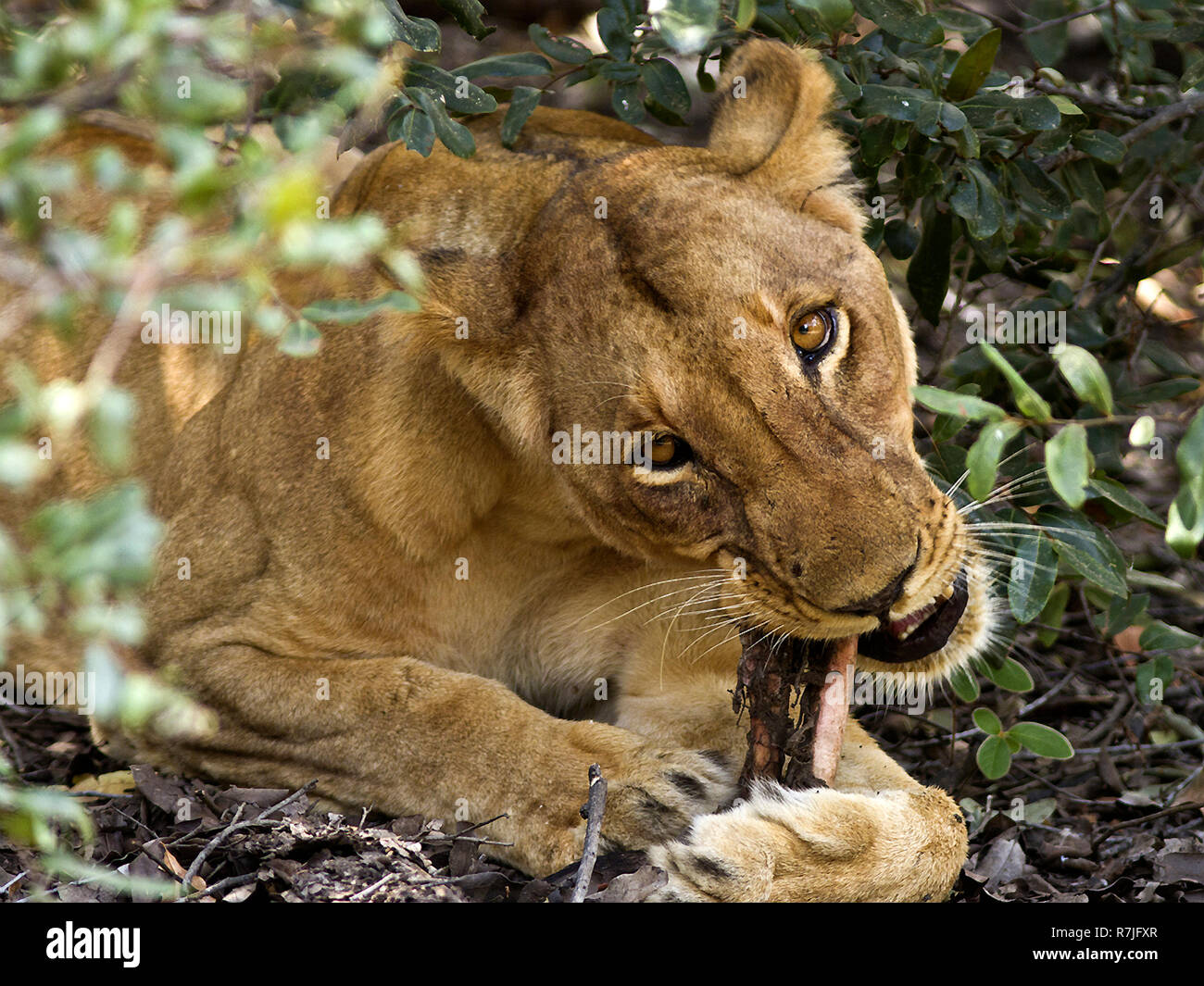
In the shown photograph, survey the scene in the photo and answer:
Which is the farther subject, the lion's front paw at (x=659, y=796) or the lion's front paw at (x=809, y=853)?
the lion's front paw at (x=659, y=796)

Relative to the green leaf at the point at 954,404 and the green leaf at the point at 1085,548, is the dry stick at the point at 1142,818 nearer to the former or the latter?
the green leaf at the point at 1085,548

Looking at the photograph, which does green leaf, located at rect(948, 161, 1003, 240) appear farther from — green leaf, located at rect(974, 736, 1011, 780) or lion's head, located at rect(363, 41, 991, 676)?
green leaf, located at rect(974, 736, 1011, 780)

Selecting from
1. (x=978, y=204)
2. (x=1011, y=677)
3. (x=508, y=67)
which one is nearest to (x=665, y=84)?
(x=508, y=67)

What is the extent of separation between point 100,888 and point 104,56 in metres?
1.83

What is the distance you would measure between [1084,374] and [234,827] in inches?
73.8

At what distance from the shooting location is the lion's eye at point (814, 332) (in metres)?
2.68

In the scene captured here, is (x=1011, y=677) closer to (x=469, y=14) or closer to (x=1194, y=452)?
(x=1194, y=452)

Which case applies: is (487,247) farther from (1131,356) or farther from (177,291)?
(1131,356)

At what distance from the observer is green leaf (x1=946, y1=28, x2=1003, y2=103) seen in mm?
3215

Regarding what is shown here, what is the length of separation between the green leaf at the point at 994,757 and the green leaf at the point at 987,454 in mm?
1117

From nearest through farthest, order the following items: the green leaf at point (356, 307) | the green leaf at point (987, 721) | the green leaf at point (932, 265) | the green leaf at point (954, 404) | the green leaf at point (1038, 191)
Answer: the green leaf at point (356, 307) → the green leaf at point (954, 404) → the green leaf at point (987, 721) → the green leaf at point (1038, 191) → the green leaf at point (932, 265)

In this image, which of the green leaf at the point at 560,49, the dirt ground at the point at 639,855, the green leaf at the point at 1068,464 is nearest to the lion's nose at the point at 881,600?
the green leaf at the point at 1068,464

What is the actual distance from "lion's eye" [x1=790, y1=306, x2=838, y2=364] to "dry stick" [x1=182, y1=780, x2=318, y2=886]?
1472mm
